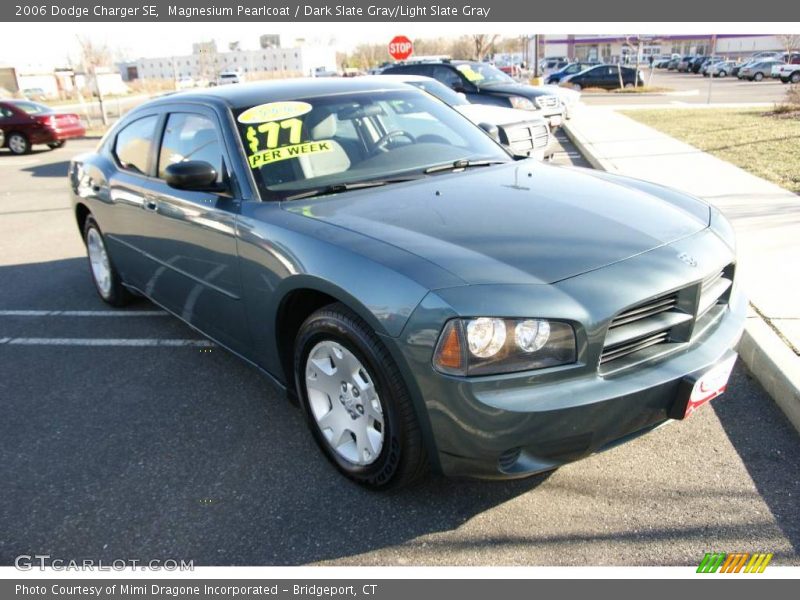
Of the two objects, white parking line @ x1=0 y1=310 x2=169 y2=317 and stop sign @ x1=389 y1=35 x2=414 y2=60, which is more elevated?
stop sign @ x1=389 y1=35 x2=414 y2=60

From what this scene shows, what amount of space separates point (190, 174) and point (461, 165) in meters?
1.50

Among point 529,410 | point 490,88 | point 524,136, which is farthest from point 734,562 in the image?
point 490,88

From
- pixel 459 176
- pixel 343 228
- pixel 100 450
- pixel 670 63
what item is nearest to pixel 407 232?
pixel 343 228

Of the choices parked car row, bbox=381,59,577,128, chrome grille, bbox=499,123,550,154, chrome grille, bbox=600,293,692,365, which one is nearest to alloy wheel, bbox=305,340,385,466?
chrome grille, bbox=600,293,692,365

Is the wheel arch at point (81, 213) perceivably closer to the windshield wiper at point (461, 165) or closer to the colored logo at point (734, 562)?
the windshield wiper at point (461, 165)

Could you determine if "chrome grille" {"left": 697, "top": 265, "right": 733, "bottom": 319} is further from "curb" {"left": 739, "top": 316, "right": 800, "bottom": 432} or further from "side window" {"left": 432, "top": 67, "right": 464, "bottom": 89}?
"side window" {"left": 432, "top": 67, "right": 464, "bottom": 89}

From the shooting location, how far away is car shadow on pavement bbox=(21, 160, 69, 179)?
1415 centimetres

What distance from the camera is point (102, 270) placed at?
5.53 m

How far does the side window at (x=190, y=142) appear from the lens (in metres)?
3.63

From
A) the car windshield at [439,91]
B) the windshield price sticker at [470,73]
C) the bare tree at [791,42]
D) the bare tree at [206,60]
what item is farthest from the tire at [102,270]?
the bare tree at [791,42]

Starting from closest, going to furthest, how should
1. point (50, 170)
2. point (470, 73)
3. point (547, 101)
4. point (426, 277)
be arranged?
point (426, 277)
point (547, 101)
point (470, 73)
point (50, 170)

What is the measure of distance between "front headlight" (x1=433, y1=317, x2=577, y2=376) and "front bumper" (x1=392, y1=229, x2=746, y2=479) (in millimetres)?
36

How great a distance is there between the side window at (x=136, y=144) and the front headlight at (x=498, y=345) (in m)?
2.97

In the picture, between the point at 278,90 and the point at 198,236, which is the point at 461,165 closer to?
the point at 278,90
